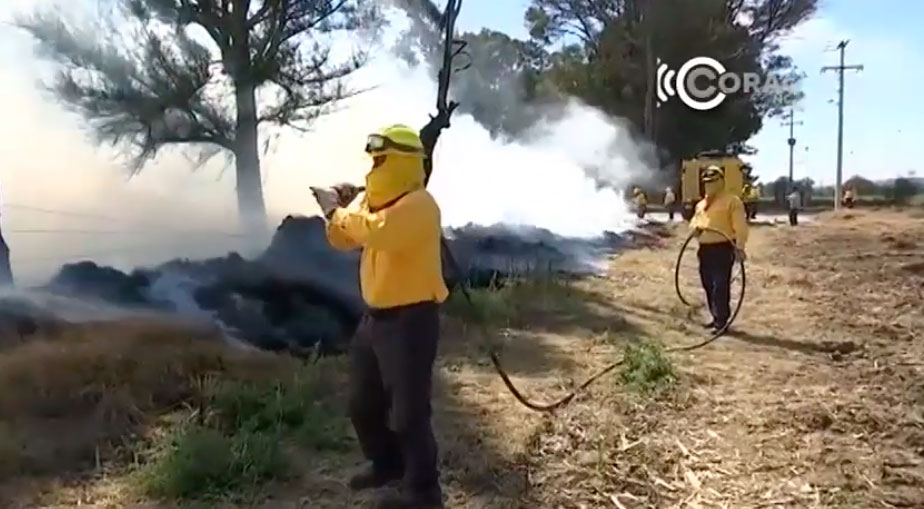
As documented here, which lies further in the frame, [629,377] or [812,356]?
[812,356]

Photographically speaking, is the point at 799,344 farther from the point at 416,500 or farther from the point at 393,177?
the point at 393,177

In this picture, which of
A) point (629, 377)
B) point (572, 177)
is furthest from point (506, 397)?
point (572, 177)

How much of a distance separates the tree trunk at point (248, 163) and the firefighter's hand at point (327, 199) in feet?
34.0

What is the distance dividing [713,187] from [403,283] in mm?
5662

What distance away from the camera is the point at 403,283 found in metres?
3.99

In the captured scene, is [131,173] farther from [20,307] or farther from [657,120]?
[657,120]

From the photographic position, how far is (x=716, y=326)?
9000mm

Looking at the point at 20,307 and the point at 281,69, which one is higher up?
the point at 281,69

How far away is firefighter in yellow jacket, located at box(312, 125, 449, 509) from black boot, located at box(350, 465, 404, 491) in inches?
8.7

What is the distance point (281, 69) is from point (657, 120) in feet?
86.6

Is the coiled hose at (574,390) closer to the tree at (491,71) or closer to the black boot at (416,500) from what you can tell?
the black boot at (416,500)

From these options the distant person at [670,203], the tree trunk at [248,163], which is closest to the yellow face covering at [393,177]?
the tree trunk at [248,163]

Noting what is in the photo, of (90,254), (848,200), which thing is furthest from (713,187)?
(848,200)

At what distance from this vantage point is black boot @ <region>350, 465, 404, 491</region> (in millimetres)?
4402
